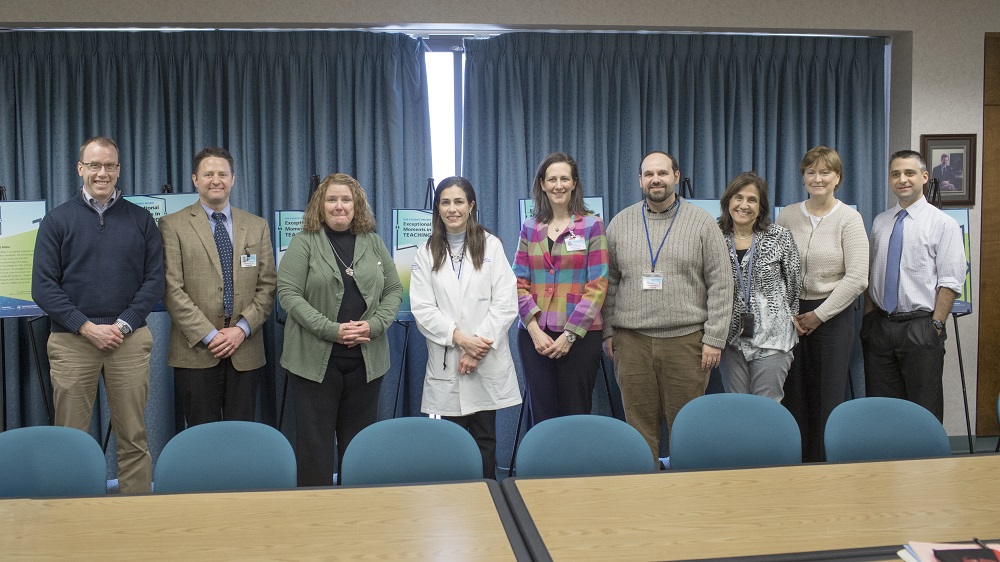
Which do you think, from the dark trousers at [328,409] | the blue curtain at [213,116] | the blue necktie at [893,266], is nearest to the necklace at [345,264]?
the dark trousers at [328,409]

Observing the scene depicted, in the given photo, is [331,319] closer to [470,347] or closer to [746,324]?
[470,347]

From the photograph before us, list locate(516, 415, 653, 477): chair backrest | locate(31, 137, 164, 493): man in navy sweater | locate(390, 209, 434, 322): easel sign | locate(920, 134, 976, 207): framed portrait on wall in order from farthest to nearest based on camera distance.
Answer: locate(920, 134, 976, 207): framed portrait on wall < locate(390, 209, 434, 322): easel sign < locate(31, 137, 164, 493): man in navy sweater < locate(516, 415, 653, 477): chair backrest

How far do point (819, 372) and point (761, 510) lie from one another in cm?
241

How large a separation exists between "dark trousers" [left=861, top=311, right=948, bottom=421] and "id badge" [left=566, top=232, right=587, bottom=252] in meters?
1.83

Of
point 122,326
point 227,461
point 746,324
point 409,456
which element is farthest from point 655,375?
point 122,326

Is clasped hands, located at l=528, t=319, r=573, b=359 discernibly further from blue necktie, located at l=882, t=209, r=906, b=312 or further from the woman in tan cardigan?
blue necktie, located at l=882, t=209, r=906, b=312

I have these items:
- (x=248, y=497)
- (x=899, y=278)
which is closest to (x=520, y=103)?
(x=899, y=278)

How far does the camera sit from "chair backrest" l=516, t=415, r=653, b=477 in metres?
2.39

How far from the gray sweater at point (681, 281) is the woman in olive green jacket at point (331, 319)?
114 cm

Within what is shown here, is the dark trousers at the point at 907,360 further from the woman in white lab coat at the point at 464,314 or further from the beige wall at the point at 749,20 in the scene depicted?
the woman in white lab coat at the point at 464,314

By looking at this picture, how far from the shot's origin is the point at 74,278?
11.2 feet

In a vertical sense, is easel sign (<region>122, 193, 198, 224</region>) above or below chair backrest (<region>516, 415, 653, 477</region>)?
above

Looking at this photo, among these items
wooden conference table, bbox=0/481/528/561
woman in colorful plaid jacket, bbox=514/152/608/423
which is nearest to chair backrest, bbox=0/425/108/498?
wooden conference table, bbox=0/481/528/561

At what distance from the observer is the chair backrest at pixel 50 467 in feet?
7.49
